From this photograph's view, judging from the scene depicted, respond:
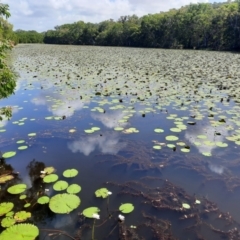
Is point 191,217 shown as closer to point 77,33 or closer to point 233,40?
point 233,40

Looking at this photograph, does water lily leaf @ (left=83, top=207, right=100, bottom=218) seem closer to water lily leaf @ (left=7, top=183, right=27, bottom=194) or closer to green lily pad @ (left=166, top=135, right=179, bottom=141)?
water lily leaf @ (left=7, top=183, right=27, bottom=194)

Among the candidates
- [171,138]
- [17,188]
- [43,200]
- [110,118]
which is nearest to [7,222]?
[43,200]

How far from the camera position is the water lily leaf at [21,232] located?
114 inches

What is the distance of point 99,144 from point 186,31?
55.2 meters

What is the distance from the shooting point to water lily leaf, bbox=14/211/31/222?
10.8 feet

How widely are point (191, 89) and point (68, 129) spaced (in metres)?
6.91

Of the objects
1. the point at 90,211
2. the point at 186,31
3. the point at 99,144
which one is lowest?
the point at 99,144

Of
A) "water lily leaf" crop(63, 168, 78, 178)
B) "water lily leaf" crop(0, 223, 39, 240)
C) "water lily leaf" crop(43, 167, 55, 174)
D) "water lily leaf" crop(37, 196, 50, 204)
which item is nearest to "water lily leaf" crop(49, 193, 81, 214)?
"water lily leaf" crop(37, 196, 50, 204)

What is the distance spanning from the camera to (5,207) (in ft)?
11.5

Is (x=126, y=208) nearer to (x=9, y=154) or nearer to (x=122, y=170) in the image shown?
(x=122, y=170)

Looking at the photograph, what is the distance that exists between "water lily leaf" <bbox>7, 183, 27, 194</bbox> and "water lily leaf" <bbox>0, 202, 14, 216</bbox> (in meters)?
0.35

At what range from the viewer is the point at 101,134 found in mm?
6352

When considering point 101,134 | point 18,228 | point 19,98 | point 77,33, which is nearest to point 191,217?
point 18,228

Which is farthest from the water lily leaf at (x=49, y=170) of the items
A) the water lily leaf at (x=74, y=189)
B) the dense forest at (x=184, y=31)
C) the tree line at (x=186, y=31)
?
the tree line at (x=186, y=31)
